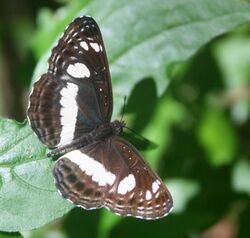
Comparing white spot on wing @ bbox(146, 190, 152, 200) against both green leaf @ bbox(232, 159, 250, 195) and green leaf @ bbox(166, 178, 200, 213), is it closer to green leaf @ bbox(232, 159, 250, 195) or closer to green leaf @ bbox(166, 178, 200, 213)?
green leaf @ bbox(166, 178, 200, 213)

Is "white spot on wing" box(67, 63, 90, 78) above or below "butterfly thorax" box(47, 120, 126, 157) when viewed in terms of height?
above

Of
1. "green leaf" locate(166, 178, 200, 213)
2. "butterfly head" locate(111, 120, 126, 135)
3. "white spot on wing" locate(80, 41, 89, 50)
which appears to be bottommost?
"green leaf" locate(166, 178, 200, 213)

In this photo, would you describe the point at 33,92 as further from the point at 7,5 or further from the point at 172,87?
the point at 7,5

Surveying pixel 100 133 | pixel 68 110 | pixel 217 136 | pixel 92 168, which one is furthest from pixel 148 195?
pixel 217 136

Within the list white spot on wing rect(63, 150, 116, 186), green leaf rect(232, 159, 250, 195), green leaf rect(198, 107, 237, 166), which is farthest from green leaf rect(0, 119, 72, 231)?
green leaf rect(198, 107, 237, 166)

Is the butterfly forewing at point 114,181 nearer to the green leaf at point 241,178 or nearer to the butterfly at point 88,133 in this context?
the butterfly at point 88,133

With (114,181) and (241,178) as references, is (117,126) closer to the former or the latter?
(114,181)
